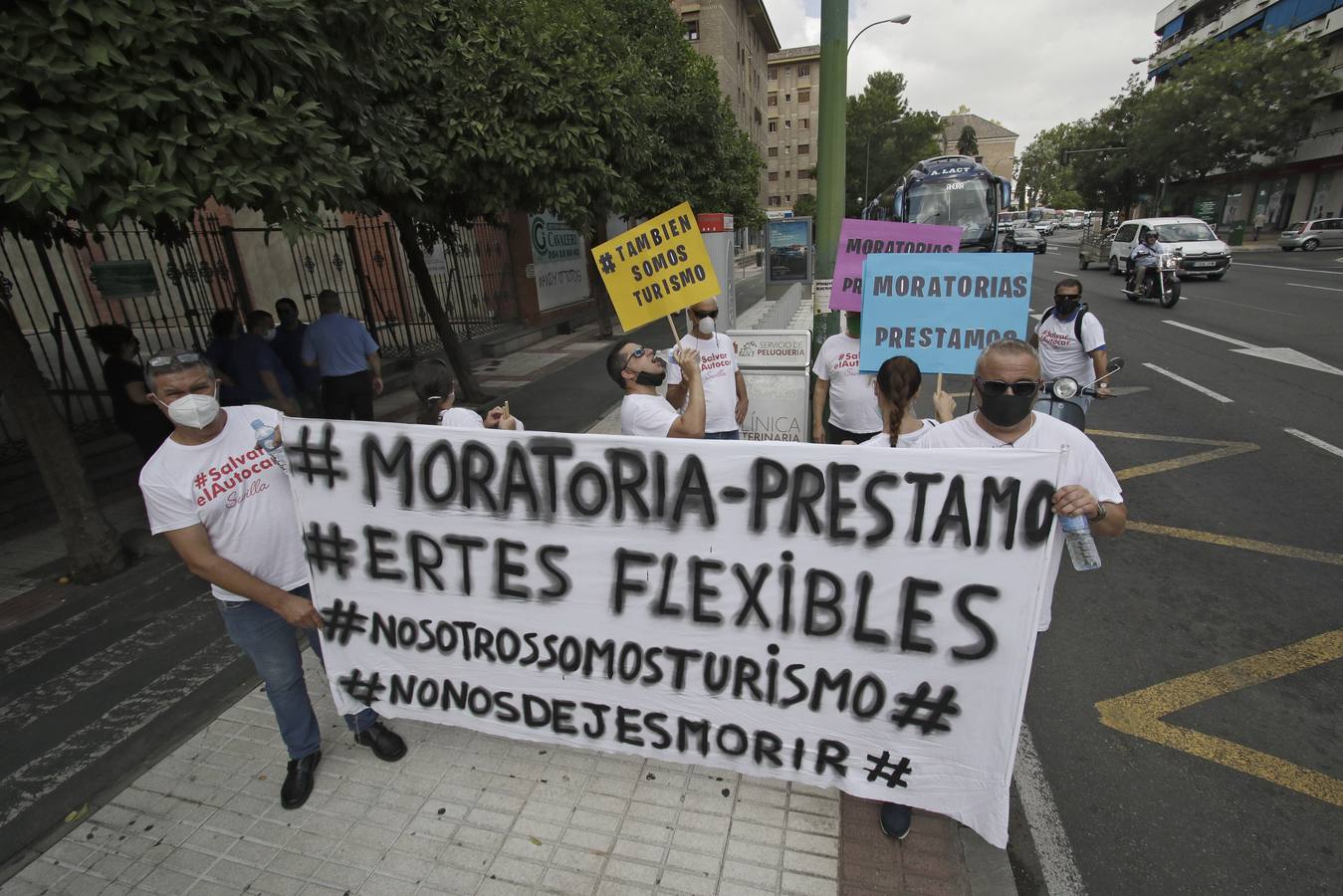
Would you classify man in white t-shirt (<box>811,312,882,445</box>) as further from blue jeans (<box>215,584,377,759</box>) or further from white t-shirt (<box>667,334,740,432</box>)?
blue jeans (<box>215,584,377,759</box>)

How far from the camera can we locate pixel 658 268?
14.8ft

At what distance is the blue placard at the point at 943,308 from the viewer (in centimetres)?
386

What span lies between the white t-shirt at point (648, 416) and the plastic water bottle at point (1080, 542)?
1.87 meters

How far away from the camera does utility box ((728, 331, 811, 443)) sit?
6.33m

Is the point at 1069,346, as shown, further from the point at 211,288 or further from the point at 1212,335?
the point at 211,288

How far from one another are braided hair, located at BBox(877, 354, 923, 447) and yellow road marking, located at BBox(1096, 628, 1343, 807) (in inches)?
70.4

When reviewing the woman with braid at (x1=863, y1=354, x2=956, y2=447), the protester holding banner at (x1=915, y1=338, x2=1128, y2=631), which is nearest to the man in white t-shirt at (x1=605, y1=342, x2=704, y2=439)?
the woman with braid at (x1=863, y1=354, x2=956, y2=447)

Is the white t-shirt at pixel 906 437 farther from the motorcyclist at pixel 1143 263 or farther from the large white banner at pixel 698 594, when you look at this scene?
the motorcyclist at pixel 1143 263

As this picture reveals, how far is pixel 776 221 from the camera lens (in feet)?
52.3

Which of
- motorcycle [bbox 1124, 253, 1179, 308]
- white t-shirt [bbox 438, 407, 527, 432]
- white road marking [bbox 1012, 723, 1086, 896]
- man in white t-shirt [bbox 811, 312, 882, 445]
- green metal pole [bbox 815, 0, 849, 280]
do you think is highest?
green metal pole [bbox 815, 0, 849, 280]

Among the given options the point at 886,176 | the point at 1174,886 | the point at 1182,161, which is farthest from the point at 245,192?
the point at 886,176

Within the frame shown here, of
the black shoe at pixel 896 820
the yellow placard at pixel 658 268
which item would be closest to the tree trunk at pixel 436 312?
the yellow placard at pixel 658 268

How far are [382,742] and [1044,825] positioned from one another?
2950 mm

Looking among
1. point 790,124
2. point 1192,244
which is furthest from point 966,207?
point 790,124
